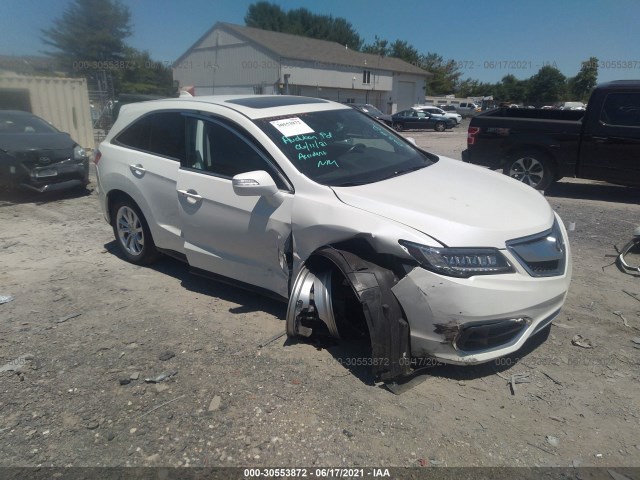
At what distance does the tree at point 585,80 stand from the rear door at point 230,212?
59049mm

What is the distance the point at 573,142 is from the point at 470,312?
6677 millimetres

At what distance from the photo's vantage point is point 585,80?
54125 millimetres

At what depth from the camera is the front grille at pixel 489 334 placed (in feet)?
9.22

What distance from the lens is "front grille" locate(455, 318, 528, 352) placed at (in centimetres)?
281

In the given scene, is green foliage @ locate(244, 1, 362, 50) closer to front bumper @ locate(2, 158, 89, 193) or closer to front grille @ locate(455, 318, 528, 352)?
front bumper @ locate(2, 158, 89, 193)

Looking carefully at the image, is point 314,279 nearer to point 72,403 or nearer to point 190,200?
point 190,200

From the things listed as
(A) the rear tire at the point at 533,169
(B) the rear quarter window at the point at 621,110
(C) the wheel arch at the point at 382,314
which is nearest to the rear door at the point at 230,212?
(C) the wheel arch at the point at 382,314

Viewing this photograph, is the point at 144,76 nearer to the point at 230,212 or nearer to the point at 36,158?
the point at 36,158

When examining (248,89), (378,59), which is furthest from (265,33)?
(378,59)

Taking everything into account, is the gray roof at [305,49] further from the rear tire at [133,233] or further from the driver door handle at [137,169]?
the driver door handle at [137,169]

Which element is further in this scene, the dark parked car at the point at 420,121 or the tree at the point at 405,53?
the tree at the point at 405,53

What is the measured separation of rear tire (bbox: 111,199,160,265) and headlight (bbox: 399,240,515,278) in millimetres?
3079

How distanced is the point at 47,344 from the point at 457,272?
10.2 feet

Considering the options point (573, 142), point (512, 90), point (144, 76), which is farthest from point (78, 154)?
point (512, 90)
